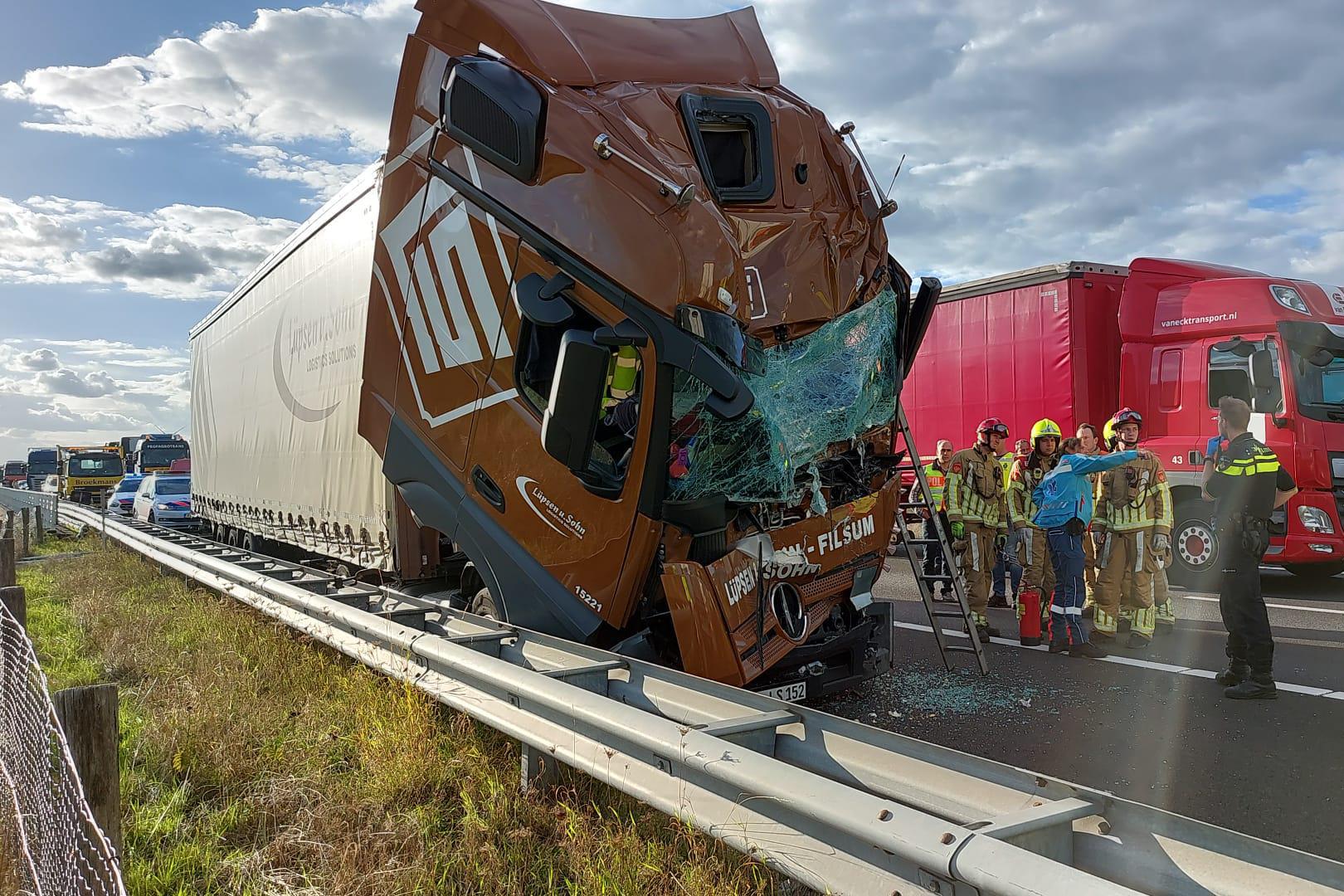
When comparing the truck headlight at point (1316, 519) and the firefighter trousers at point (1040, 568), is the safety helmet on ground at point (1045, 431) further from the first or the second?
the truck headlight at point (1316, 519)

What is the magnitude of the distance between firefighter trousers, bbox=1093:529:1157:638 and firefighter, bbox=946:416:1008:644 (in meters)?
0.92

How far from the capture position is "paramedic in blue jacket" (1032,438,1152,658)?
7.23 metres

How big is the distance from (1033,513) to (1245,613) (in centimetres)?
261

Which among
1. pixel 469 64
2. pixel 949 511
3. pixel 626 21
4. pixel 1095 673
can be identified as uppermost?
pixel 626 21

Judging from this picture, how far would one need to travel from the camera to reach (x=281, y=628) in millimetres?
6488

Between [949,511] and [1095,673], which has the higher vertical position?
[949,511]

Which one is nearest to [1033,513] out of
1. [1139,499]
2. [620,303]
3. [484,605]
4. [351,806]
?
[1139,499]

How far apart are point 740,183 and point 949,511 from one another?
4580mm

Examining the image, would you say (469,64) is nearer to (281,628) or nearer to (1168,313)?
(281,628)

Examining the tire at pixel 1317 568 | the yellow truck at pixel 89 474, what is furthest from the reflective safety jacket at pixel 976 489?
the yellow truck at pixel 89 474

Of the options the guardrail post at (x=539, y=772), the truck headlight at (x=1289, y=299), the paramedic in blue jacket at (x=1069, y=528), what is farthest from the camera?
the truck headlight at (x=1289, y=299)

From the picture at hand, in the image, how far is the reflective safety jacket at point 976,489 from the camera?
26.7 ft

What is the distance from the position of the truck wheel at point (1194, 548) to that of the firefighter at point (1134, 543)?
309cm

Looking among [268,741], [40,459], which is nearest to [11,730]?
[268,741]
